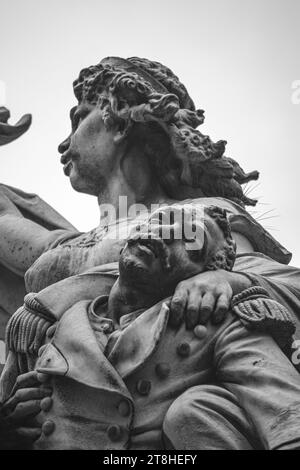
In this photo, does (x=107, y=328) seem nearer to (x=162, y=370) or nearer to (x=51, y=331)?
(x=51, y=331)

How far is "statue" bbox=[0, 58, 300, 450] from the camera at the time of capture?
6.89 m

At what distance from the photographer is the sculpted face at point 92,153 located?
7.66 m

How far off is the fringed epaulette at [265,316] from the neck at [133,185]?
2.30 m

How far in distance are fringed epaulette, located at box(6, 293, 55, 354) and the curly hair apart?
218 cm

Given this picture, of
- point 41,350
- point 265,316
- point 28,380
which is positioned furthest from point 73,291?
point 265,316

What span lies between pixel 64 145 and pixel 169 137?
0.98m

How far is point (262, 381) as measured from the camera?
488cm

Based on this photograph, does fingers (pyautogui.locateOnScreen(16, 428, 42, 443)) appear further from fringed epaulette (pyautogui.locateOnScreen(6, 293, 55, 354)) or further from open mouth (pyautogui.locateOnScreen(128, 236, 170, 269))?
open mouth (pyautogui.locateOnScreen(128, 236, 170, 269))

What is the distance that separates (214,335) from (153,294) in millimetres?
423

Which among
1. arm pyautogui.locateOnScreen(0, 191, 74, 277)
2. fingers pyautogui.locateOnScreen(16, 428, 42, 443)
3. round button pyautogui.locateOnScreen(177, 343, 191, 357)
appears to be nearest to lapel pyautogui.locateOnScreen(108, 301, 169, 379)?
round button pyautogui.locateOnScreen(177, 343, 191, 357)

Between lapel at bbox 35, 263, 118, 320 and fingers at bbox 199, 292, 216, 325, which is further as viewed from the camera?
lapel at bbox 35, 263, 118, 320

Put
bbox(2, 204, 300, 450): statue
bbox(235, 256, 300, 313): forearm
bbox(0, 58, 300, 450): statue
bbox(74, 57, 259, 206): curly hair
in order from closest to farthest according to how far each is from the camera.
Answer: bbox(2, 204, 300, 450): statue → bbox(235, 256, 300, 313): forearm → bbox(0, 58, 300, 450): statue → bbox(74, 57, 259, 206): curly hair

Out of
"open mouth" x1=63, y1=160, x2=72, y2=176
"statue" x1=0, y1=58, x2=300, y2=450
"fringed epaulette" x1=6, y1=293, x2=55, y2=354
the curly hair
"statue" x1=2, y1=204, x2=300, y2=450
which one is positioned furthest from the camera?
"open mouth" x1=63, y1=160, x2=72, y2=176
